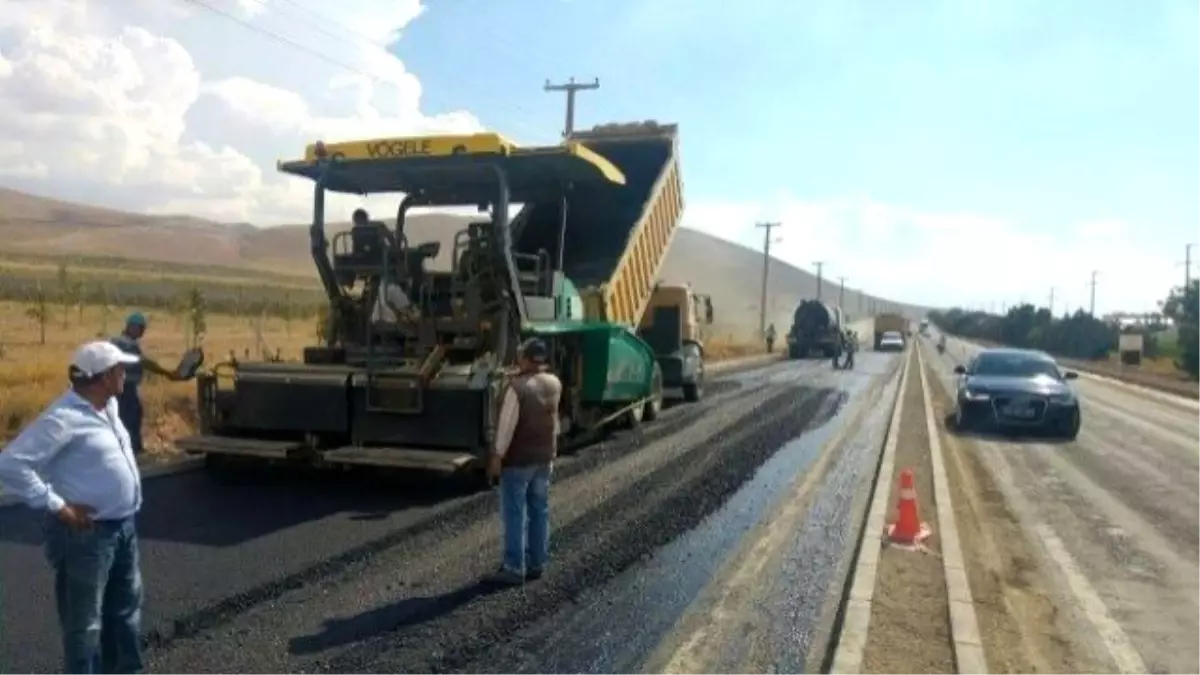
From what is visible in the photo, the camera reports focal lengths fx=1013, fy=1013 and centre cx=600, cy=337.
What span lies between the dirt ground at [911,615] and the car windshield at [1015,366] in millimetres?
8475

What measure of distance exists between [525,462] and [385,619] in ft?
4.45

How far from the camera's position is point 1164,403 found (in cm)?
2556

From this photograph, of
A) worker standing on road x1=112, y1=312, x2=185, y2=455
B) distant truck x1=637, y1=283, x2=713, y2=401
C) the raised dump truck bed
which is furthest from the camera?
distant truck x1=637, y1=283, x2=713, y2=401

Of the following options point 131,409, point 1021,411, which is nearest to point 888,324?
point 1021,411

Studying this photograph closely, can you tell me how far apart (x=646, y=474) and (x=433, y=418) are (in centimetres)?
259

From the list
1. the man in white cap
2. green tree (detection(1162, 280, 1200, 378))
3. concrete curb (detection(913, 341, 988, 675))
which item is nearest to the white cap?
the man in white cap

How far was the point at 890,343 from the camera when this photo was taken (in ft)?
200

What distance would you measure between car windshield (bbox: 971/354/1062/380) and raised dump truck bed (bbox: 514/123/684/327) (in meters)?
5.77

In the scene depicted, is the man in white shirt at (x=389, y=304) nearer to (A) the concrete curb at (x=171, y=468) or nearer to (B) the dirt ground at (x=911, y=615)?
(A) the concrete curb at (x=171, y=468)

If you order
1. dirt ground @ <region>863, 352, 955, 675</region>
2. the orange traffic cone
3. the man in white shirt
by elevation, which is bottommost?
dirt ground @ <region>863, 352, 955, 675</region>

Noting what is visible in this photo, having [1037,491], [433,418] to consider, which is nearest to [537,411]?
[433,418]

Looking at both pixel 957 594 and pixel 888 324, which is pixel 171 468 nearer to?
pixel 957 594

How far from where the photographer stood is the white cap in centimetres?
395

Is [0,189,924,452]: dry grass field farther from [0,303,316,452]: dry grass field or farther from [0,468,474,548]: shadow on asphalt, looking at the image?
[0,468,474,548]: shadow on asphalt
